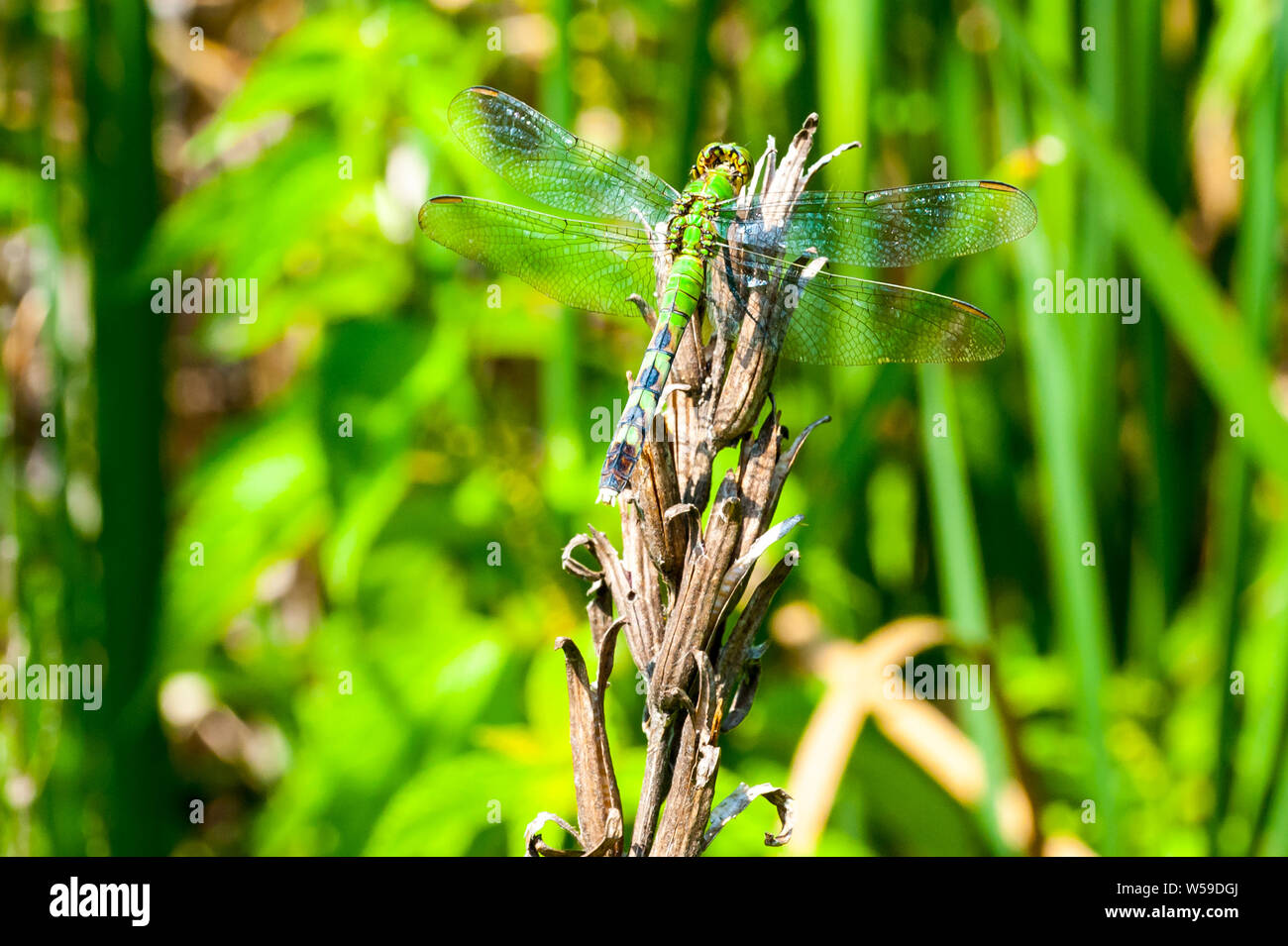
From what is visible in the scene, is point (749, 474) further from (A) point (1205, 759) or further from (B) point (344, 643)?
(A) point (1205, 759)

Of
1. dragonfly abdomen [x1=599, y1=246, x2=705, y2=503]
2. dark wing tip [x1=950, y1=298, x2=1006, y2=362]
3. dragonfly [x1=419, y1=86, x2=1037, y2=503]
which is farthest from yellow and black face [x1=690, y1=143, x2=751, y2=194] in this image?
dark wing tip [x1=950, y1=298, x2=1006, y2=362]

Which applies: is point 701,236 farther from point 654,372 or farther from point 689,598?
point 689,598

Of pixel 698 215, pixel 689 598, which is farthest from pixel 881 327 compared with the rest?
pixel 689 598

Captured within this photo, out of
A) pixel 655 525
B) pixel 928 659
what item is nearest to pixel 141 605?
pixel 655 525

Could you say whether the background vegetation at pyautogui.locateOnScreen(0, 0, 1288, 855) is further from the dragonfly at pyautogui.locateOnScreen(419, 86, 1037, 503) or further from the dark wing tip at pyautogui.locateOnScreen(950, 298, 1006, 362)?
the dark wing tip at pyautogui.locateOnScreen(950, 298, 1006, 362)

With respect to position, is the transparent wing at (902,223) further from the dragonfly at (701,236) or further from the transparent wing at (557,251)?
the transparent wing at (557,251)

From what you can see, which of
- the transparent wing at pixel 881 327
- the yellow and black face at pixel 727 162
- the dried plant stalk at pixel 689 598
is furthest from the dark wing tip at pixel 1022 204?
the dried plant stalk at pixel 689 598
